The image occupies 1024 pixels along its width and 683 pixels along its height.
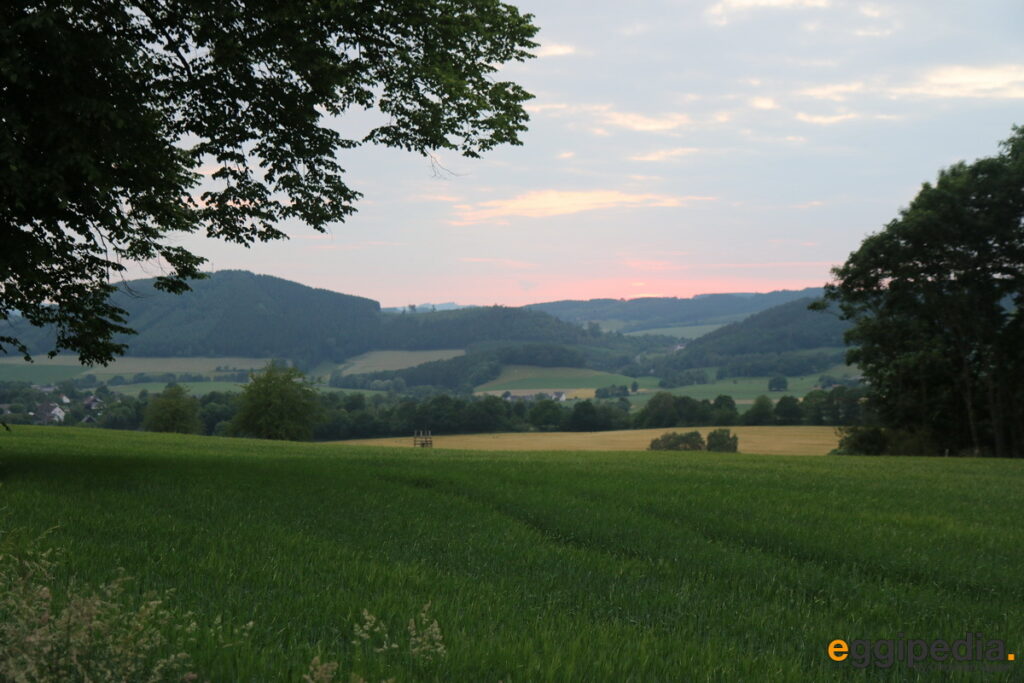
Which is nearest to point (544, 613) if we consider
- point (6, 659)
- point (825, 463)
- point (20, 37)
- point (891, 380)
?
point (6, 659)

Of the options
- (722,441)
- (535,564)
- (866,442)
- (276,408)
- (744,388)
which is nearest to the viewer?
(535,564)

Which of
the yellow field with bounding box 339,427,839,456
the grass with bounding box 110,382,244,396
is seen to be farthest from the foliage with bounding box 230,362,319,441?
the grass with bounding box 110,382,244,396

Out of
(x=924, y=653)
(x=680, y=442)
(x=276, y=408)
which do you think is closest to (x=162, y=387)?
(x=276, y=408)

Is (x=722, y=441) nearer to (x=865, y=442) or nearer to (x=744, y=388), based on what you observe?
(x=865, y=442)

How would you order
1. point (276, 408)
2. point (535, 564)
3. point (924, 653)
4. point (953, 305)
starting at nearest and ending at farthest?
point (924, 653), point (535, 564), point (953, 305), point (276, 408)

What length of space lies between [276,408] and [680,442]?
4598cm

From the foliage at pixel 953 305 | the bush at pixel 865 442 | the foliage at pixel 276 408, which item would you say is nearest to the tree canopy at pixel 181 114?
the foliage at pixel 953 305

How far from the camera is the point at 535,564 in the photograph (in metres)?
9.12

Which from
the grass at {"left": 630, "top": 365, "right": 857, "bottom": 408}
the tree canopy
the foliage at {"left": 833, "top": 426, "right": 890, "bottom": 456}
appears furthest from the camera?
the grass at {"left": 630, "top": 365, "right": 857, "bottom": 408}

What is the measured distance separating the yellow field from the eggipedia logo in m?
64.0

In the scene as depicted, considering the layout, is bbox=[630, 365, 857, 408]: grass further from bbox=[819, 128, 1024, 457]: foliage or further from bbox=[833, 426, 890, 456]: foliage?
bbox=[819, 128, 1024, 457]: foliage

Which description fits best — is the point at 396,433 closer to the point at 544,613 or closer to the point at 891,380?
the point at 891,380

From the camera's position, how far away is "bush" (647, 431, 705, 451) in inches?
3295

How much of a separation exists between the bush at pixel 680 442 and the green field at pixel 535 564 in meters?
67.3
